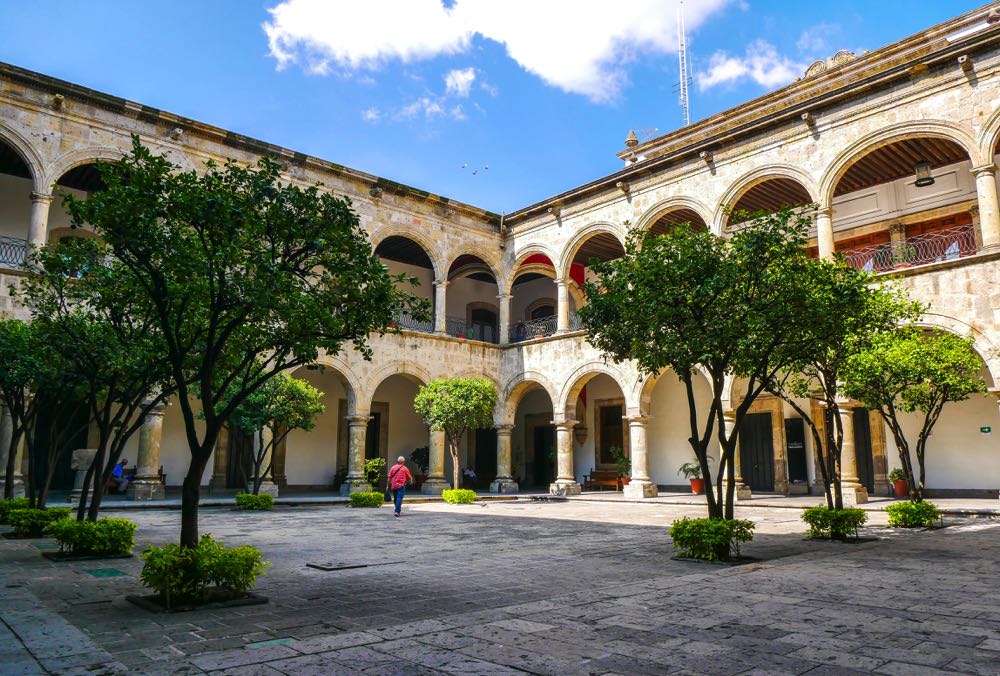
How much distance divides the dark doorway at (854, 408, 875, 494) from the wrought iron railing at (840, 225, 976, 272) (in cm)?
372

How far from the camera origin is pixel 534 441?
24.5 meters

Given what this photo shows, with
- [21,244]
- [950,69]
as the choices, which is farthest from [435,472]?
[950,69]

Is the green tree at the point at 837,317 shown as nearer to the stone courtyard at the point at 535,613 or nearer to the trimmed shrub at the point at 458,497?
the stone courtyard at the point at 535,613

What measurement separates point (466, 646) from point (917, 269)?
41.9 ft

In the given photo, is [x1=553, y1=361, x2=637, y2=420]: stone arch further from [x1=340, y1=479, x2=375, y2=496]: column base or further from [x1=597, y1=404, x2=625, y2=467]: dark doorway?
[x1=340, y1=479, x2=375, y2=496]: column base

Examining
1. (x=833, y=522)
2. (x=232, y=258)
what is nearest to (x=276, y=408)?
(x=232, y=258)

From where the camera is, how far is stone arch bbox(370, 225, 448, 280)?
1947cm

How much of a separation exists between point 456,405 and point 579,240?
680cm

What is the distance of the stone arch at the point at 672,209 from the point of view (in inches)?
677

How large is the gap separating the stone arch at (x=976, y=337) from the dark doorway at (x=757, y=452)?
21.6 feet

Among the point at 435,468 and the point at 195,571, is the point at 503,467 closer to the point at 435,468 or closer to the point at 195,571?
the point at 435,468

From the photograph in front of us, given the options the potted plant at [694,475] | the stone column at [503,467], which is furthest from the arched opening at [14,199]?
the potted plant at [694,475]

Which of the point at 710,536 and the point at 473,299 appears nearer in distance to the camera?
the point at 710,536

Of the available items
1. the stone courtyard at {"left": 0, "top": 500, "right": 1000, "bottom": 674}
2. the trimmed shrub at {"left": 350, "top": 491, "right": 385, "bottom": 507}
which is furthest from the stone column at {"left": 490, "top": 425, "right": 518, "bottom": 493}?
the stone courtyard at {"left": 0, "top": 500, "right": 1000, "bottom": 674}
